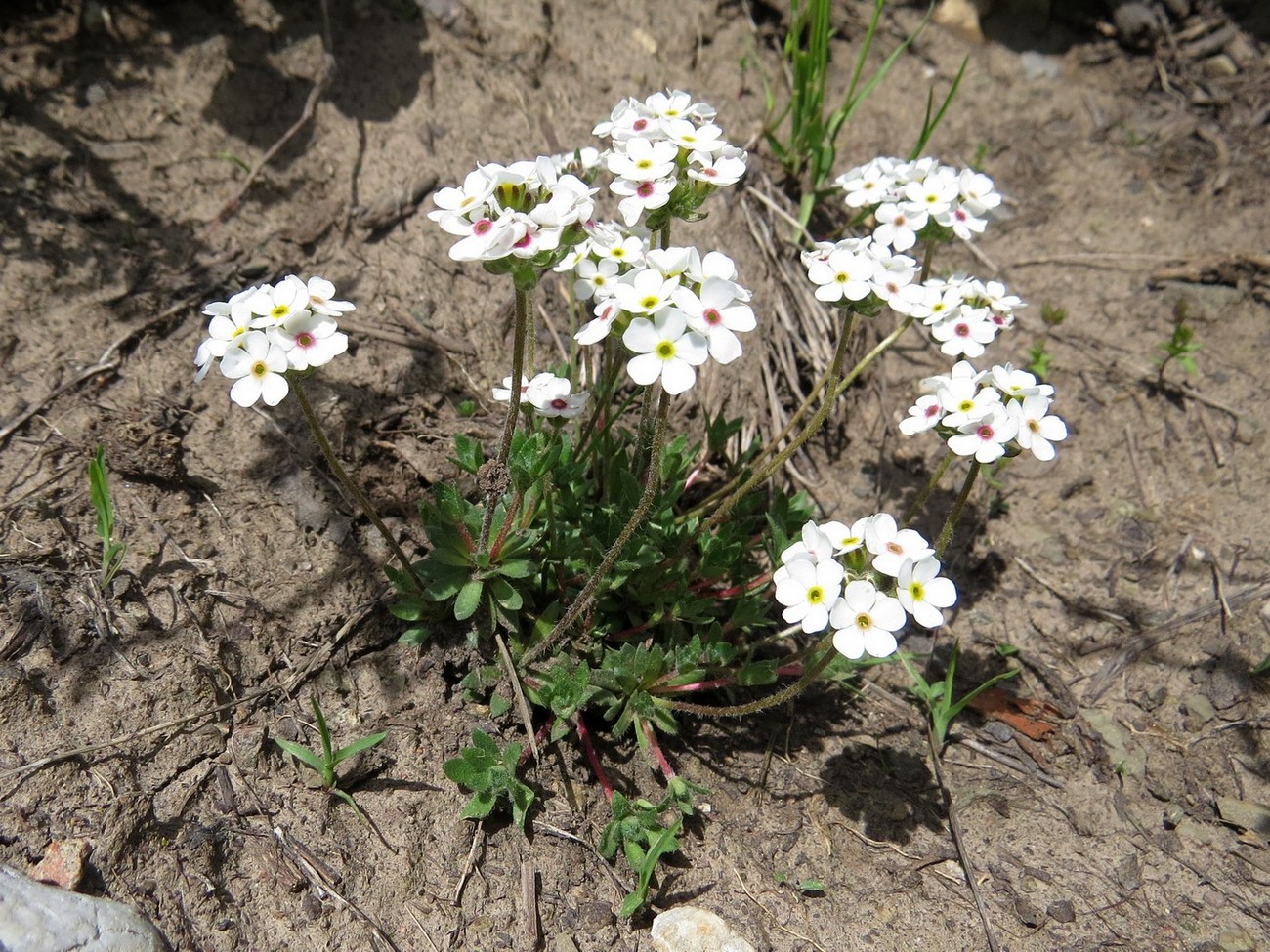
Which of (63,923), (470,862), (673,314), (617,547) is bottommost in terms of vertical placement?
(470,862)

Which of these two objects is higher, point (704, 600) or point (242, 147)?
point (242, 147)

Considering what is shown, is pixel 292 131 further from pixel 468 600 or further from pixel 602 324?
pixel 602 324

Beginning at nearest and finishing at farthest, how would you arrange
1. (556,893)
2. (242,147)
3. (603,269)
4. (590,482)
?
1. (603,269)
2. (556,893)
3. (590,482)
4. (242,147)

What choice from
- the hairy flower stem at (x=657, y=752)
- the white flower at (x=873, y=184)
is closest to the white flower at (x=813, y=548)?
the hairy flower stem at (x=657, y=752)

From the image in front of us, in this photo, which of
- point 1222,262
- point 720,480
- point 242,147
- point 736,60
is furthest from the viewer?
point 736,60

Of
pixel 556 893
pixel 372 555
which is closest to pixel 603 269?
pixel 372 555

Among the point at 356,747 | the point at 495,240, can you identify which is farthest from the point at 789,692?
the point at 495,240

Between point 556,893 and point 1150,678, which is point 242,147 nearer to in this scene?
point 556,893
